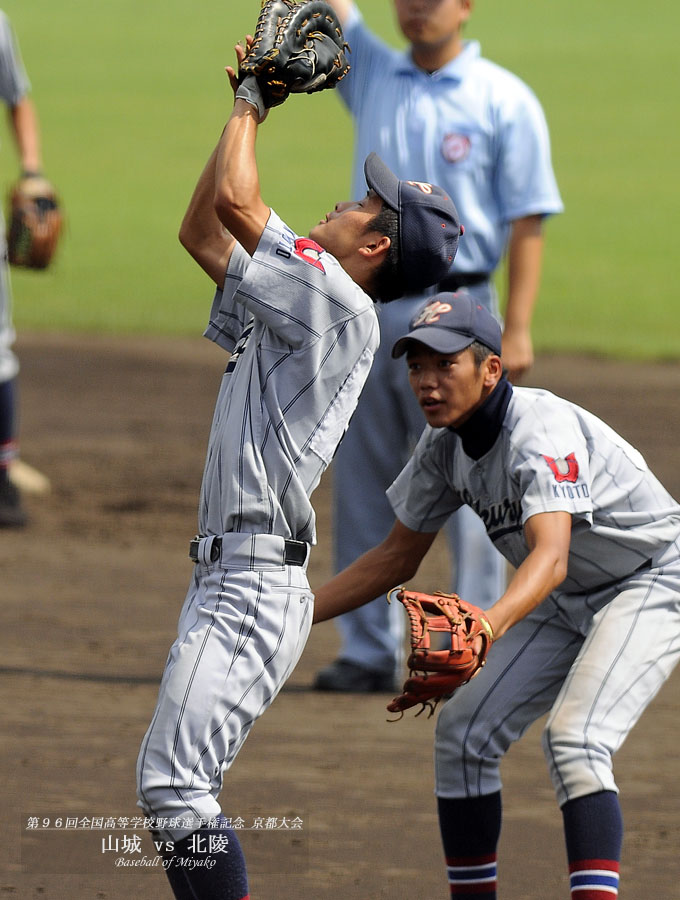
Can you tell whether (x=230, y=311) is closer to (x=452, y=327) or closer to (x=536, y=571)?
(x=452, y=327)

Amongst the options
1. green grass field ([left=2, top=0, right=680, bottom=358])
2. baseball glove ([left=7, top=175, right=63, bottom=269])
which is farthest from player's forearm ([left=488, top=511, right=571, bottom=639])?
green grass field ([left=2, top=0, right=680, bottom=358])

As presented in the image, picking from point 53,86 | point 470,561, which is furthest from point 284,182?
point 470,561

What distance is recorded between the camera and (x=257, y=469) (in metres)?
3.00

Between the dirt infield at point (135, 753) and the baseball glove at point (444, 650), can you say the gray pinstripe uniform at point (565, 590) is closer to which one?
the baseball glove at point (444, 650)

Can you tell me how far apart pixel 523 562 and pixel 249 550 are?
0.62m

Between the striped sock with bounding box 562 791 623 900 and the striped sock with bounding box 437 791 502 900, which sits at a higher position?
the striped sock with bounding box 562 791 623 900

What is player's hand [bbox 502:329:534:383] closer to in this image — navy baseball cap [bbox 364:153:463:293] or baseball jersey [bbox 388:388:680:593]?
baseball jersey [bbox 388:388:680:593]

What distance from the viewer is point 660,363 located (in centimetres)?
1267

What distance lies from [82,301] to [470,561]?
10.6m

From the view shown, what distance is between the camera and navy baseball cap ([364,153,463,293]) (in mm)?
3135

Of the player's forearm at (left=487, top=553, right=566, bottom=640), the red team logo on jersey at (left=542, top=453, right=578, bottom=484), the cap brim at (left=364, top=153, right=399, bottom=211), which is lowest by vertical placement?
the player's forearm at (left=487, top=553, right=566, bottom=640)

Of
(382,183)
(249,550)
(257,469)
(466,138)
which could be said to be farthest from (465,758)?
(466,138)

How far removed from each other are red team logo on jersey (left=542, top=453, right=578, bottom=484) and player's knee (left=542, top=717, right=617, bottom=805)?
0.52m

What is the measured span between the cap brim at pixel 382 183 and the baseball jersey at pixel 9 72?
4.73 m
